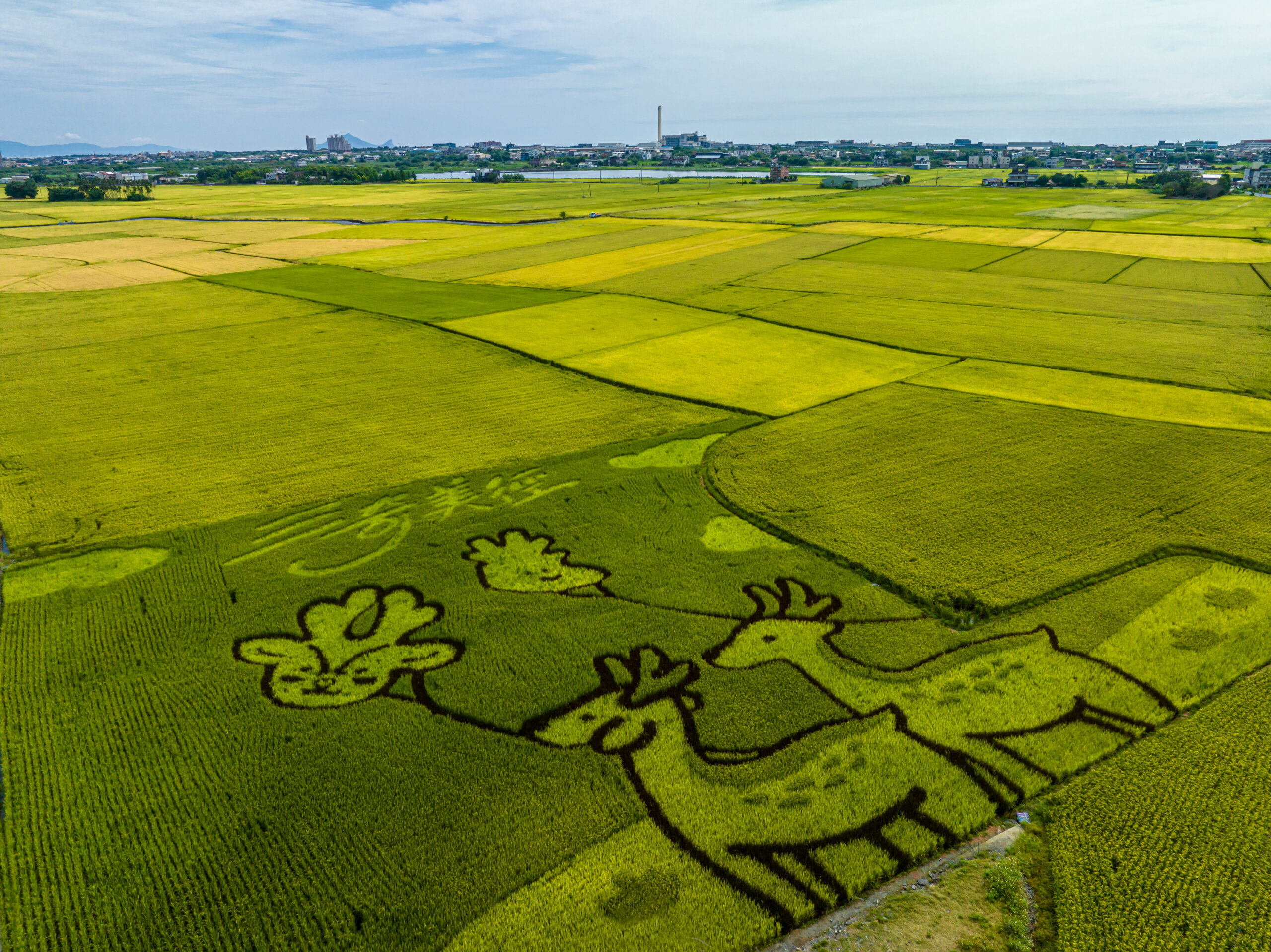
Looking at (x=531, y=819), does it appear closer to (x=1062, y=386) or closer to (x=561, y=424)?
(x=561, y=424)

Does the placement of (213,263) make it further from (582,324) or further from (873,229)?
(873,229)

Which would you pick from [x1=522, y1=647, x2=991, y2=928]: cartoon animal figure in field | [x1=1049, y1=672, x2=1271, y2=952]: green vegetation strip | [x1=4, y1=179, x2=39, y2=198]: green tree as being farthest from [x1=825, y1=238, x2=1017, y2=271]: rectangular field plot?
[x1=4, y1=179, x2=39, y2=198]: green tree

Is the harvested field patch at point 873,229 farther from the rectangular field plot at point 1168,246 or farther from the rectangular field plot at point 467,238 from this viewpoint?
the rectangular field plot at point 467,238

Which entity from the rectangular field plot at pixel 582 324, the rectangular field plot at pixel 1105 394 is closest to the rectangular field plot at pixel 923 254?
the rectangular field plot at pixel 582 324

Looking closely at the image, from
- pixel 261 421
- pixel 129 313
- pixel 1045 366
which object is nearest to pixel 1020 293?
pixel 1045 366

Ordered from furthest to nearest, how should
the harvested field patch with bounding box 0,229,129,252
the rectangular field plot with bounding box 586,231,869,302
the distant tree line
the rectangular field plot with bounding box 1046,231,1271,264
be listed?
the distant tree line → the harvested field patch with bounding box 0,229,129,252 → the rectangular field plot with bounding box 1046,231,1271,264 → the rectangular field plot with bounding box 586,231,869,302

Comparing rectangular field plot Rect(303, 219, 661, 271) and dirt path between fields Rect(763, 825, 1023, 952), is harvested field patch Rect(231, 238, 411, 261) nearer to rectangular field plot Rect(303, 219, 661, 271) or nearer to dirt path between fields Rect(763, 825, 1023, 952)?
rectangular field plot Rect(303, 219, 661, 271)
